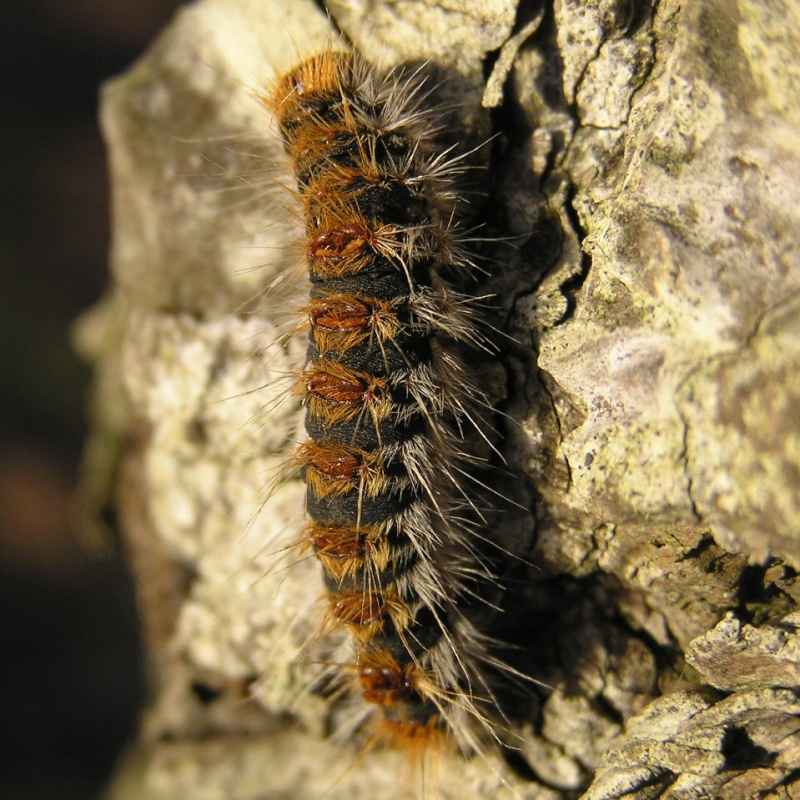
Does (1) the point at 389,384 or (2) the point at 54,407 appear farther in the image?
(2) the point at 54,407

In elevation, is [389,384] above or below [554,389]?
below

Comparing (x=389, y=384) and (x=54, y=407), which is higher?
(x=389, y=384)

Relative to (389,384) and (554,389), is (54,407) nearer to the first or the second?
(389,384)

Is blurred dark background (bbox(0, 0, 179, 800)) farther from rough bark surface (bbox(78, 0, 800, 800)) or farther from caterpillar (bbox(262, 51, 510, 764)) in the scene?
caterpillar (bbox(262, 51, 510, 764))

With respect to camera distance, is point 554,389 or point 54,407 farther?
point 54,407

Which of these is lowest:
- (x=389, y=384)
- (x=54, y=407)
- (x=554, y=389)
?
(x=54, y=407)

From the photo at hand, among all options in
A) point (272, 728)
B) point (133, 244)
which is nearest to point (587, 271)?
point (133, 244)

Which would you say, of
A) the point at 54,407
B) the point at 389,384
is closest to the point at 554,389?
the point at 389,384
